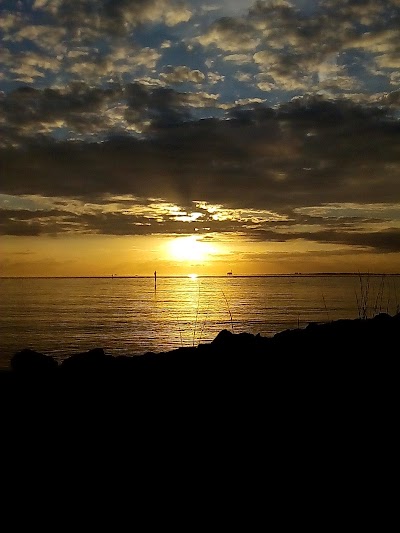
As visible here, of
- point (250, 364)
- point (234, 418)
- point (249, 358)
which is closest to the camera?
point (234, 418)

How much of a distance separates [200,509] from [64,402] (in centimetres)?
435

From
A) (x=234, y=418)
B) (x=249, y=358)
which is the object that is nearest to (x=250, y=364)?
(x=249, y=358)

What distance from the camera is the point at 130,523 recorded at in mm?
5781

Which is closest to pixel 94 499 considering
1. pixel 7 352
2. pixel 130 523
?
pixel 130 523

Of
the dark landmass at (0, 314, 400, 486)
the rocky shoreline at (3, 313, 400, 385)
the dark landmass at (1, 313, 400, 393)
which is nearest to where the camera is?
the dark landmass at (0, 314, 400, 486)

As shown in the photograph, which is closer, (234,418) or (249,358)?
(234,418)

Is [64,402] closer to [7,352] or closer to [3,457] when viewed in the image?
[3,457]

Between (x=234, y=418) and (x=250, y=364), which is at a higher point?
(x=250, y=364)

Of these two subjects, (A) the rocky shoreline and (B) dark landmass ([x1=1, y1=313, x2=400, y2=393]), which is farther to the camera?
(A) the rocky shoreline

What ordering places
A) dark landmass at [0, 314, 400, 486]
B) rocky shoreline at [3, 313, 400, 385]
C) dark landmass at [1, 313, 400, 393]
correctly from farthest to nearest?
rocky shoreline at [3, 313, 400, 385], dark landmass at [1, 313, 400, 393], dark landmass at [0, 314, 400, 486]

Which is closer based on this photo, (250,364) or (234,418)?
(234,418)

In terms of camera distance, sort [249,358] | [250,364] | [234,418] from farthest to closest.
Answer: [249,358] → [250,364] → [234,418]

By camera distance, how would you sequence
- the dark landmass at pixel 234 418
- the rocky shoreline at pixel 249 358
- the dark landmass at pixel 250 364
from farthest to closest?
the rocky shoreline at pixel 249 358, the dark landmass at pixel 250 364, the dark landmass at pixel 234 418

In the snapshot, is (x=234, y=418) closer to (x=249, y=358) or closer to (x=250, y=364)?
(x=250, y=364)
